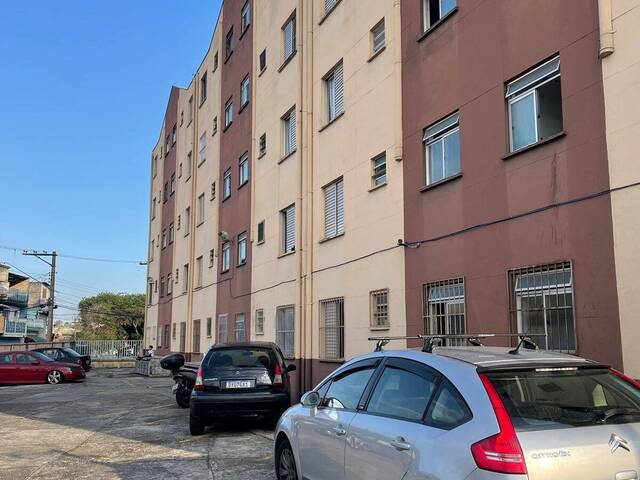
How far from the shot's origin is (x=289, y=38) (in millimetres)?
18375

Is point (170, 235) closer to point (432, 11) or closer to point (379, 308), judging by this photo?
point (379, 308)

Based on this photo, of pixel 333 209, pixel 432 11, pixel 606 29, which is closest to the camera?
pixel 606 29

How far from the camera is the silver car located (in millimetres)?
3422

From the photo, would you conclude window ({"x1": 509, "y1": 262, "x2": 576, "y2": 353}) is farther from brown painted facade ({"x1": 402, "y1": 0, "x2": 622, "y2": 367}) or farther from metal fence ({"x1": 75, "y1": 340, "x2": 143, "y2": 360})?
metal fence ({"x1": 75, "y1": 340, "x2": 143, "y2": 360})

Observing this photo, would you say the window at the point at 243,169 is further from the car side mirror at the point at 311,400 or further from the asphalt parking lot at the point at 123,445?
the car side mirror at the point at 311,400

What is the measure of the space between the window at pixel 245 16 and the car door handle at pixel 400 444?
A: 20.3m

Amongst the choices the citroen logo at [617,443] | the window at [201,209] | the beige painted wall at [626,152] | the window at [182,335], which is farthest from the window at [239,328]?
the citroen logo at [617,443]

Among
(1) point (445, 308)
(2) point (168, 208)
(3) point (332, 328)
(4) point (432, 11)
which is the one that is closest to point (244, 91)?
(3) point (332, 328)

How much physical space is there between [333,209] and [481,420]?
444 inches

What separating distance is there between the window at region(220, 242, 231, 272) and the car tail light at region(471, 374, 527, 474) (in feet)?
63.5

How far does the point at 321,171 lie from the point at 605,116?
8.42 meters

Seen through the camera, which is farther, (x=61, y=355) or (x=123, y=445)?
(x=61, y=355)

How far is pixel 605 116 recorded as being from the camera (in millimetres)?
7492

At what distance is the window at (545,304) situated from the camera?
26.0ft
